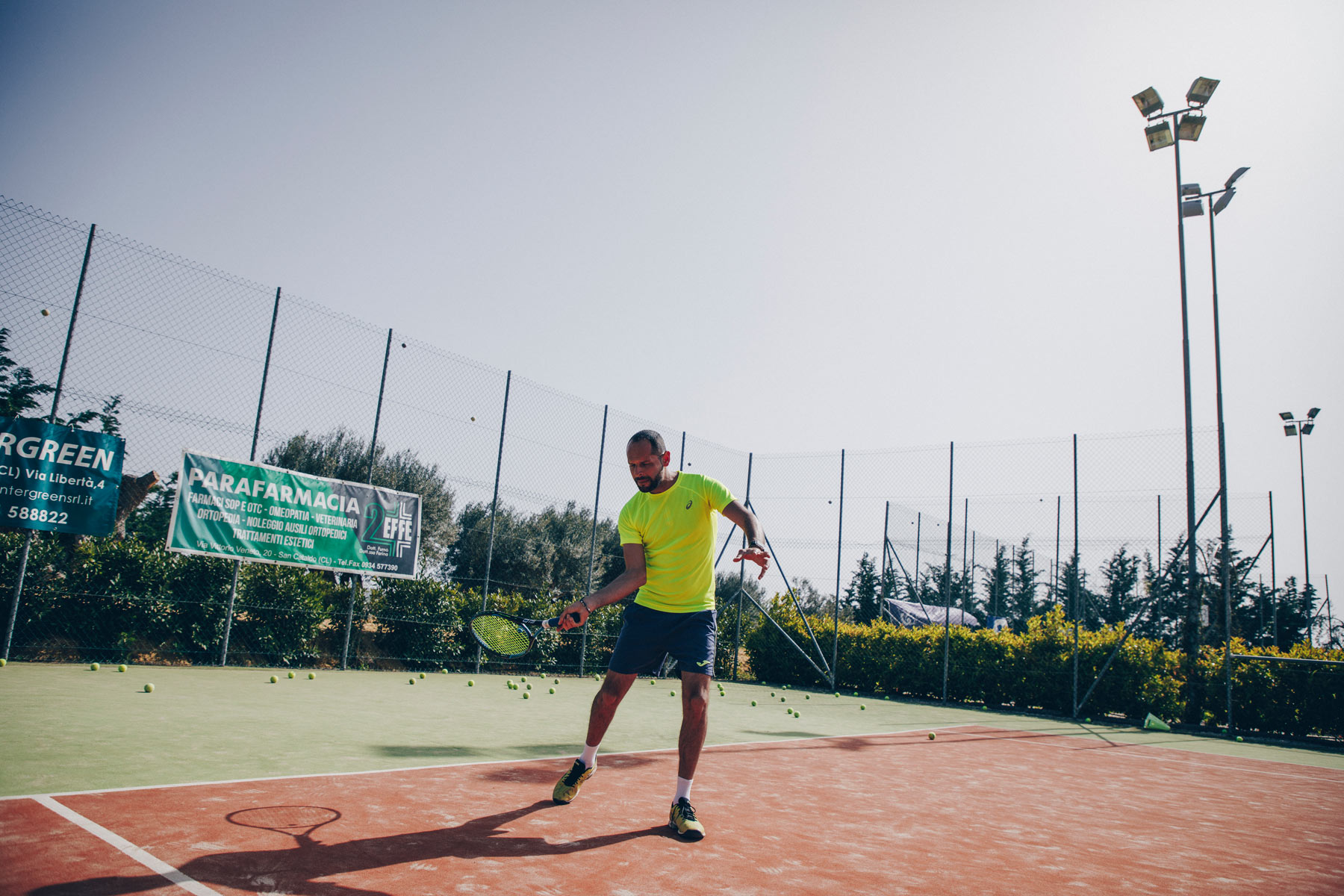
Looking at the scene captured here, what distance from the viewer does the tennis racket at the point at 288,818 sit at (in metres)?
2.94

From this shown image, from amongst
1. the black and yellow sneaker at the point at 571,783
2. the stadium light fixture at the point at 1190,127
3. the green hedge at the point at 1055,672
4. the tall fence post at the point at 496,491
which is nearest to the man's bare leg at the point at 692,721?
the black and yellow sneaker at the point at 571,783

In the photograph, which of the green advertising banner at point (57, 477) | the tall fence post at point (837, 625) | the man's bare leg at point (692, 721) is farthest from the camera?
the tall fence post at point (837, 625)

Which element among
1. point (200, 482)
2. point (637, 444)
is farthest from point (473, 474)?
point (637, 444)

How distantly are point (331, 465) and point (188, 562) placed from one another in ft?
23.4

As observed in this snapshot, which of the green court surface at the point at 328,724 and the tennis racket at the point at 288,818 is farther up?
the tennis racket at the point at 288,818

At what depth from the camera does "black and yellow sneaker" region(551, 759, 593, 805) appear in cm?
371

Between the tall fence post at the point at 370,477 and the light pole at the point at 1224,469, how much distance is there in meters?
11.7

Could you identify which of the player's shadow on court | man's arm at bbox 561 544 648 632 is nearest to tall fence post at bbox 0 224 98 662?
the player's shadow on court

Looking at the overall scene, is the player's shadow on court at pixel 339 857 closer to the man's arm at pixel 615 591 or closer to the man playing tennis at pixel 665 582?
the man playing tennis at pixel 665 582

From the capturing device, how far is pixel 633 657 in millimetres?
3898

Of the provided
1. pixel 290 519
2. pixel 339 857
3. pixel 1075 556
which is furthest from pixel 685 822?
pixel 1075 556

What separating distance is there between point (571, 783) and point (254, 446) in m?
7.41

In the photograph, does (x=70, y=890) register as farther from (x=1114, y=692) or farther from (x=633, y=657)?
(x=1114, y=692)

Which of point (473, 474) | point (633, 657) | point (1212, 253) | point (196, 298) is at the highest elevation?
point (1212, 253)
